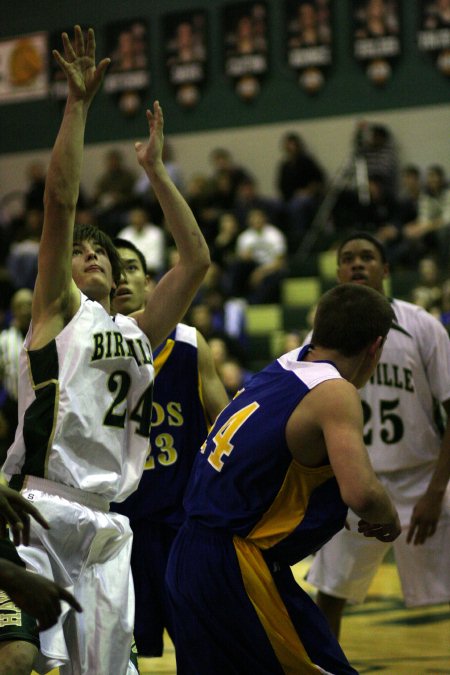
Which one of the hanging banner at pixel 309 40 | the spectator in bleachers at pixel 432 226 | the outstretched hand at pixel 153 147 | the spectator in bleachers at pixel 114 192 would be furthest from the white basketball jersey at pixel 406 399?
the hanging banner at pixel 309 40

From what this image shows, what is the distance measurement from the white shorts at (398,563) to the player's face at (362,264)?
104cm

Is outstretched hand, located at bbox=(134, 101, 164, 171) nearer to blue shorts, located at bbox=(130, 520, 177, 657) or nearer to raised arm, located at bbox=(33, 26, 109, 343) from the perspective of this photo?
raised arm, located at bbox=(33, 26, 109, 343)

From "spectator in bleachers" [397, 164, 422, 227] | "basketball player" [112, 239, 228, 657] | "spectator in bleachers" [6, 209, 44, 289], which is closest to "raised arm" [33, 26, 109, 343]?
"basketball player" [112, 239, 228, 657]

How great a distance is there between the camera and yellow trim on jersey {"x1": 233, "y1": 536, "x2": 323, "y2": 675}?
3703 millimetres

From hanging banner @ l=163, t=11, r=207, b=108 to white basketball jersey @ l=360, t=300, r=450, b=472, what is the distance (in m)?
15.3

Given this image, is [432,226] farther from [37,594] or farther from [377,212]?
[37,594]

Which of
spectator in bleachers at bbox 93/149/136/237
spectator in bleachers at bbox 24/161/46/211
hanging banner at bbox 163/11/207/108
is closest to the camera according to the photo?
spectator in bleachers at bbox 93/149/136/237

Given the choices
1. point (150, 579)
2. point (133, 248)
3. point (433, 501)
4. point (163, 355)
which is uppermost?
point (133, 248)

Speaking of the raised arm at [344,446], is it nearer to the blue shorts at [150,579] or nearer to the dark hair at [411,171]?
the blue shorts at [150,579]

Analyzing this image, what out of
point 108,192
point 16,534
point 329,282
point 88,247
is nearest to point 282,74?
point 108,192

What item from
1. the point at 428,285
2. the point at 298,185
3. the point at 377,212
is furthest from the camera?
the point at 298,185

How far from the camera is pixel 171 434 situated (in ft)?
17.7

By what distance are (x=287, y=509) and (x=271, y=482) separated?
0.35 feet

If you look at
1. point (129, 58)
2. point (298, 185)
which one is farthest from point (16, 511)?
point (129, 58)
